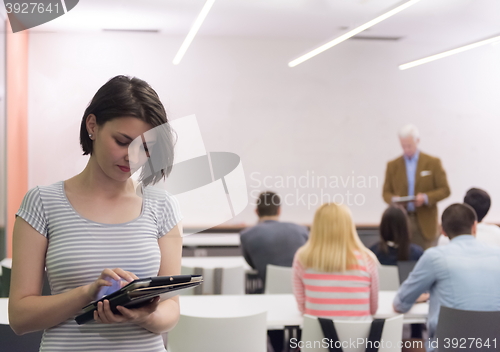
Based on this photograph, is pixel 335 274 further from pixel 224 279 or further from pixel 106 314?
pixel 106 314

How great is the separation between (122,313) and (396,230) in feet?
8.14

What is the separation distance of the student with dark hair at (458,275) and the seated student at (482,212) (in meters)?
0.51

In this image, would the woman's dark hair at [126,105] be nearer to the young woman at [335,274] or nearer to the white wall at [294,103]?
the white wall at [294,103]

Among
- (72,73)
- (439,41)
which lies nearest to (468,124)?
(439,41)

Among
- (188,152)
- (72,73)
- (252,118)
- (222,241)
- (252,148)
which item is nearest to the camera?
(188,152)

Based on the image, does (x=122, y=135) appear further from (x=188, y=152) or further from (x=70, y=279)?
(x=188, y=152)

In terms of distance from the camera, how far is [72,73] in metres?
2.36

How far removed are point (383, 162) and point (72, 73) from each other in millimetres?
2262

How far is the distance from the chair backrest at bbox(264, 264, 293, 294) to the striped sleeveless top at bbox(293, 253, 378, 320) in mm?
535

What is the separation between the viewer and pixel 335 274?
2.46 metres

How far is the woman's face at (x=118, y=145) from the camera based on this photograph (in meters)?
1.18

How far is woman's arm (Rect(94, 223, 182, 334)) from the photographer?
1.04 m

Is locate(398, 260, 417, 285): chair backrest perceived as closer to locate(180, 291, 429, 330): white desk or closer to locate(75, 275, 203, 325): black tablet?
locate(180, 291, 429, 330): white desk

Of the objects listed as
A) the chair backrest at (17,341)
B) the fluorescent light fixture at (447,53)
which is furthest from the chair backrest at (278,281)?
the fluorescent light fixture at (447,53)
